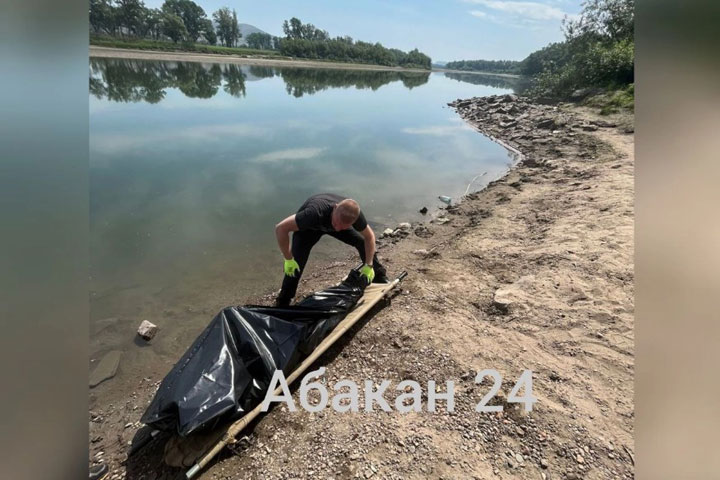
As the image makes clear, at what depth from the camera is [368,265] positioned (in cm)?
405

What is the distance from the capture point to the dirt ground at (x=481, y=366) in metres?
2.43

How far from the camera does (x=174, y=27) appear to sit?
5209 cm

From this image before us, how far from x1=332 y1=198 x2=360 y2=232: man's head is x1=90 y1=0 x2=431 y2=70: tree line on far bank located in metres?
48.8

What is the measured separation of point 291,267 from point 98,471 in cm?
224

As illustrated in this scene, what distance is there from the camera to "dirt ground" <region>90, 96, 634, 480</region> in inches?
95.6

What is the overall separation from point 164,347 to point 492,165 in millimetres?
10773

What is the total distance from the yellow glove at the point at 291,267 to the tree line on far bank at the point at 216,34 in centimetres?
4858

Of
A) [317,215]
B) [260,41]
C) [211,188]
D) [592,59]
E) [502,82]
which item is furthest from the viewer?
[260,41]

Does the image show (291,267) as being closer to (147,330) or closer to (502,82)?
(147,330)

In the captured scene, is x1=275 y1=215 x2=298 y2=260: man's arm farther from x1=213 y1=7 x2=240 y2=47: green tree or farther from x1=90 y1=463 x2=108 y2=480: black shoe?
x1=213 y1=7 x2=240 y2=47: green tree

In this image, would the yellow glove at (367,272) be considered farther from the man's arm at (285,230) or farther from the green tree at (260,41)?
the green tree at (260,41)

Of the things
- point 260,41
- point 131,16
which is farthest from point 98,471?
point 260,41
